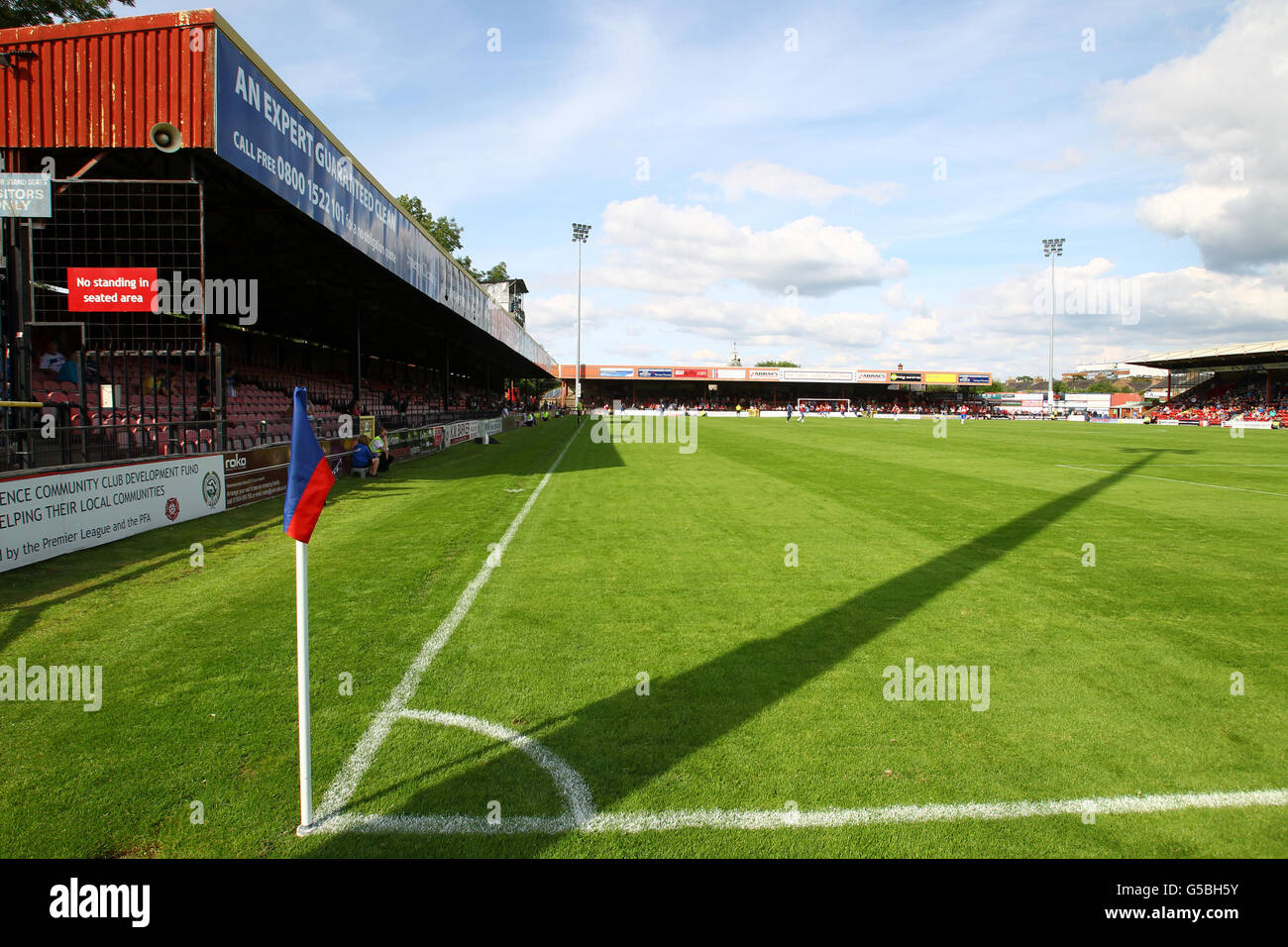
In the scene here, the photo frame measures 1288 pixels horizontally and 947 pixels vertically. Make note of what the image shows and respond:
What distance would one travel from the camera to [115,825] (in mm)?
3020

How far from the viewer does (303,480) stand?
3266mm

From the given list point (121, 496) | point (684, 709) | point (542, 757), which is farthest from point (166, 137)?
point (684, 709)

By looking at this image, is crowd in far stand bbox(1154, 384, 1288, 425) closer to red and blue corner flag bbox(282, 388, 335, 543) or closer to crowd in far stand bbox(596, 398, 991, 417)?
crowd in far stand bbox(596, 398, 991, 417)

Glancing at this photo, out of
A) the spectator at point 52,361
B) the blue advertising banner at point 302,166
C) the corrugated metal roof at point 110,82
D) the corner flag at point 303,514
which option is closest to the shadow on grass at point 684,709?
the corner flag at point 303,514

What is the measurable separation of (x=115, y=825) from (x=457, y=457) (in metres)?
21.0

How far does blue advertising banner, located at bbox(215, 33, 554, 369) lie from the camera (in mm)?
10703

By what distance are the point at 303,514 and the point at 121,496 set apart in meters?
8.20

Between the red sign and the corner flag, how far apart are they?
9.84m

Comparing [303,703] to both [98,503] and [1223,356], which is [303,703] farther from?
[1223,356]

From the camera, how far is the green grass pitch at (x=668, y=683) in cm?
309

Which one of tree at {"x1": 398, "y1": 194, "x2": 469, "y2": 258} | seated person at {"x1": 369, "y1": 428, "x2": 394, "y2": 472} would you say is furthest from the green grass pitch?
tree at {"x1": 398, "y1": 194, "x2": 469, "y2": 258}
